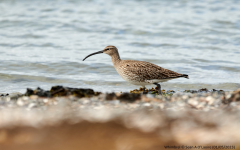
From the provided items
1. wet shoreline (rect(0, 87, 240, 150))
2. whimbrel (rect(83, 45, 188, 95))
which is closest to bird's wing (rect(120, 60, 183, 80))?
whimbrel (rect(83, 45, 188, 95))

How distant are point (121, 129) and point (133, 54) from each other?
8619 millimetres

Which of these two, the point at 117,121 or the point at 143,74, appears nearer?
the point at 117,121

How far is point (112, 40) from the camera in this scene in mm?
15578

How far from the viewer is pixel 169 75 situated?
8.13 meters

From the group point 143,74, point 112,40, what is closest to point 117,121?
point 143,74

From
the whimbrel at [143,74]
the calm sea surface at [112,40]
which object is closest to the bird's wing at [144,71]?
the whimbrel at [143,74]

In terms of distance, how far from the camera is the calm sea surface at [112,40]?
35.0 feet

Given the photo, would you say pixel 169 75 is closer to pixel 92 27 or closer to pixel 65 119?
pixel 65 119

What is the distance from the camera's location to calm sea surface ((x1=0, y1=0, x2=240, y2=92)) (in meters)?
10.7

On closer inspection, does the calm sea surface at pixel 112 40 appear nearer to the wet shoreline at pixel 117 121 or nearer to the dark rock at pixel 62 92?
the dark rock at pixel 62 92

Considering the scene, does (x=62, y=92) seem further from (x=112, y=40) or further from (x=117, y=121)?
(x=112, y=40)

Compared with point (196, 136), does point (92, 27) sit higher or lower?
higher

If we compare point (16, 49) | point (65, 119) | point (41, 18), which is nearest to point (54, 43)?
point (16, 49)

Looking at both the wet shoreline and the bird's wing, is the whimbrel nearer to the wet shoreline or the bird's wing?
the bird's wing
